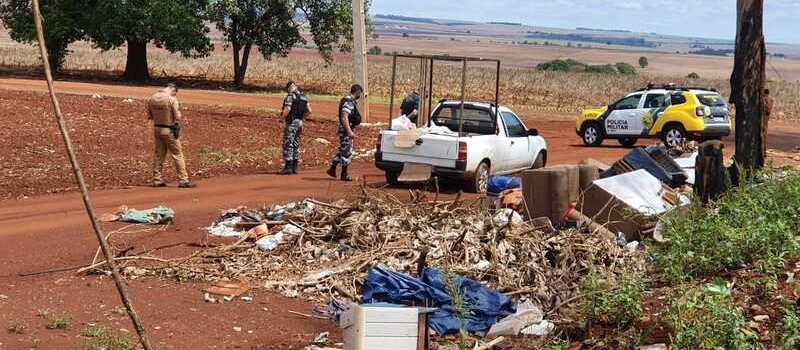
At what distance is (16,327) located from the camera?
840 centimetres

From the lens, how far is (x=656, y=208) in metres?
12.7

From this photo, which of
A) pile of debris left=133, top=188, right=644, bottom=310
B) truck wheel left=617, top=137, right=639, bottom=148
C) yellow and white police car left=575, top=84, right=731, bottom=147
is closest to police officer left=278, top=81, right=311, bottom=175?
pile of debris left=133, top=188, right=644, bottom=310

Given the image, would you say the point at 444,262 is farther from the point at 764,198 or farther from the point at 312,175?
the point at 312,175

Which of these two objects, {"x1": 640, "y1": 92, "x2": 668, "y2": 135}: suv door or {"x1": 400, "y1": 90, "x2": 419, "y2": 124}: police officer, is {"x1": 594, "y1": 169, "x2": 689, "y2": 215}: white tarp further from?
{"x1": 640, "y1": 92, "x2": 668, "y2": 135}: suv door

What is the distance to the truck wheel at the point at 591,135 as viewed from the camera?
28.0 meters

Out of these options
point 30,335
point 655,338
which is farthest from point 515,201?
point 30,335

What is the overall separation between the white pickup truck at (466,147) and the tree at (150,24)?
25.0 metres

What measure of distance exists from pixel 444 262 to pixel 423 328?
2926 millimetres

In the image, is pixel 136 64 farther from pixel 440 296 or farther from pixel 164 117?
pixel 440 296

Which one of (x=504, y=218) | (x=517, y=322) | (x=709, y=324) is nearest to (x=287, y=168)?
(x=504, y=218)

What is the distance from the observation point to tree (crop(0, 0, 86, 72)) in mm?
41375

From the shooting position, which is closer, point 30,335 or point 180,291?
point 30,335

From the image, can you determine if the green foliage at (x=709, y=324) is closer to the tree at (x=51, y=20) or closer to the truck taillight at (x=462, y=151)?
the truck taillight at (x=462, y=151)

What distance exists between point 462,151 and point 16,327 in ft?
29.0
